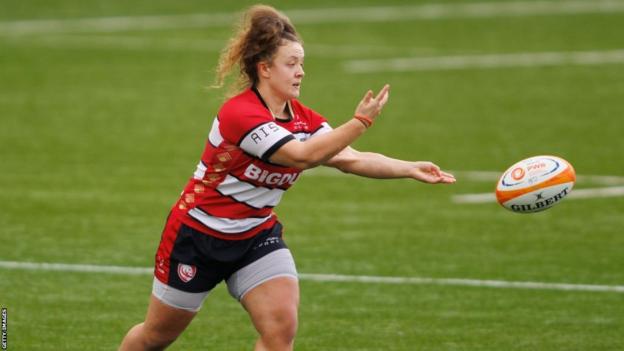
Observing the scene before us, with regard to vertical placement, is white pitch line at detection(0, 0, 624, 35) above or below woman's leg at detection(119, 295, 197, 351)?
below

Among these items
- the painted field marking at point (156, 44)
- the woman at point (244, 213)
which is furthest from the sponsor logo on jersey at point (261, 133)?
the painted field marking at point (156, 44)

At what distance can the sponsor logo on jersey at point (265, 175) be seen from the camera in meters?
7.43

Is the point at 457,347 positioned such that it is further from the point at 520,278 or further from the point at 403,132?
the point at 403,132

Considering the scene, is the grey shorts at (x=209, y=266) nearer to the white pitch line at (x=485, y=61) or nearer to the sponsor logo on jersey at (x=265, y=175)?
the sponsor logo on jersey at (x=265, y=175)

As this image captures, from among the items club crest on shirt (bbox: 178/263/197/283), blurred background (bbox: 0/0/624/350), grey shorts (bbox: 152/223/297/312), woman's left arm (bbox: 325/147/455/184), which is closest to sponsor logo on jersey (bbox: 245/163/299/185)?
grey shorts (bbox: 152/223/297/312)

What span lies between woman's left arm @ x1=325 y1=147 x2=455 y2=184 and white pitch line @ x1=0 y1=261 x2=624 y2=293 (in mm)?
3133

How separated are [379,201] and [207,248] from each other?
22.6 feet

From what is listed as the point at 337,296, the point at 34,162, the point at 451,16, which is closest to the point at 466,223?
the point at 337,296

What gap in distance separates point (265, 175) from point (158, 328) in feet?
3.40

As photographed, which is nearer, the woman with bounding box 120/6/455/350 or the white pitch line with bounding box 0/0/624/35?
the woman with bounding box 120/6/455/350

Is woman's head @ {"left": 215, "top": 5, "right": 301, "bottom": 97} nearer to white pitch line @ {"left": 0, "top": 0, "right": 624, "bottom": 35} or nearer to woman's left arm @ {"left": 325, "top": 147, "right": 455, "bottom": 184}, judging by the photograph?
woman's left arm @ {"left": 325, "top": 147, "right": 455, "bottom": 184}

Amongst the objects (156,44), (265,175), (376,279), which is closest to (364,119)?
(265,175)

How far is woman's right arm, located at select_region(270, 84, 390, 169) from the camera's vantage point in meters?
7.05

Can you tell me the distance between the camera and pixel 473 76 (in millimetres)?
21422
